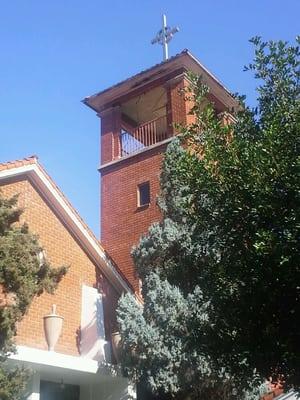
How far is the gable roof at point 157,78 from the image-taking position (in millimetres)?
18344

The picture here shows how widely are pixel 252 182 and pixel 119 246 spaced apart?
11.1 metres

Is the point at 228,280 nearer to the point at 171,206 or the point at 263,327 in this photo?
the point at 263,327

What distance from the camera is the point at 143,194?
1845 centimetres

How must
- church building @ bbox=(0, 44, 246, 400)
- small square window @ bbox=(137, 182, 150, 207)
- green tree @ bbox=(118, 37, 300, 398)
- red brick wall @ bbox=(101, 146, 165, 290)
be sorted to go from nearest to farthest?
green tree @ bbox=(118, 37, 300, 398) < church building @ bbox=(0, 44, 246, 400) < red brick wall @ bbox=(101, 146, 165, 290) < small square window @ bbox=(137, 182, 150, 207)

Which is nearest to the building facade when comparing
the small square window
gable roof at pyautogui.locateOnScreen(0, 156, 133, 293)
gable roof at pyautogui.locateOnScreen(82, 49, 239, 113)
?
gable roof at pyautogui.locateOnScreen(0, 156, 133, 293)

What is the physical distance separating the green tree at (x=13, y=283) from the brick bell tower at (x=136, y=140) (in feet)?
26.2

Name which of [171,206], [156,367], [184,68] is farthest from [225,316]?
[184,68]

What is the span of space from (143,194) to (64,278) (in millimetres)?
5924

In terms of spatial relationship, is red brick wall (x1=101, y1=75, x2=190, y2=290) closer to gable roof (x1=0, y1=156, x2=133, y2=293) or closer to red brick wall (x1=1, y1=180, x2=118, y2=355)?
gable roof (x1=0, y1=156, x2=133, y2=293)

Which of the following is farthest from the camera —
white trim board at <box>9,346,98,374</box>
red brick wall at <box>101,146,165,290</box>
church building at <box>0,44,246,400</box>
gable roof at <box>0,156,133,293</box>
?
red brick wall at <box>101,146,165,290</box>

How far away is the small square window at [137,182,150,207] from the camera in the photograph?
59.8ft

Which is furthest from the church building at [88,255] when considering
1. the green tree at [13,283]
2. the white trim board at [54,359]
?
the green tree at [13,283]

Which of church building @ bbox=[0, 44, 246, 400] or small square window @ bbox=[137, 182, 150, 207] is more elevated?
small square window @ bbox=[137, 182, 150, 207]

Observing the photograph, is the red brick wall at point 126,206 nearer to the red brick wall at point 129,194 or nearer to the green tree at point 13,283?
the red brick wall at point 129,194
